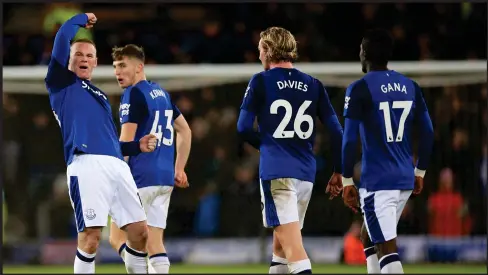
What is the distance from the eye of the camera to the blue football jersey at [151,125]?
26.4 feet

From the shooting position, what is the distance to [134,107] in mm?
8016

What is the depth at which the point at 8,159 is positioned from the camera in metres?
15.1

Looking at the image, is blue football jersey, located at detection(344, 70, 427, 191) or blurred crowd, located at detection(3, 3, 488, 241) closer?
blue football jersey, located at detection(344, 70, 427, 191)

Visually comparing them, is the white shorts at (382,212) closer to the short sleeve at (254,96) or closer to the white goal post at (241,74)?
the short sleeve at (254,96)

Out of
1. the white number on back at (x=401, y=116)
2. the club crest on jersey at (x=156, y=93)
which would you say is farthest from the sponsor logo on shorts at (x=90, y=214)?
the white number on back at (x=401, y=116)

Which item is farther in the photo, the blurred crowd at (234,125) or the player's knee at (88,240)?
the blurred crowd at (234,125)

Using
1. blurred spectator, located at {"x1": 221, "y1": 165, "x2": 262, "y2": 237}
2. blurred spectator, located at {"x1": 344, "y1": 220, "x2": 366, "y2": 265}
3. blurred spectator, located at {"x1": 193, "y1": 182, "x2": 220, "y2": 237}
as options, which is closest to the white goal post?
blurred spectator, located at {"x1": 221, "y1": 165, "x2": 262, "y2": 237}

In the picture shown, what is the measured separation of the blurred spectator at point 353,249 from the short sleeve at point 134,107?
249 inches

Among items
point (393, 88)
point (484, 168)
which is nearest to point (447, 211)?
point (484, 168)

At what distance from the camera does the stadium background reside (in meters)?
14.1

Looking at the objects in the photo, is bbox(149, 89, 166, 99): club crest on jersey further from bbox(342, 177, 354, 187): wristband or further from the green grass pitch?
the green grass pitch

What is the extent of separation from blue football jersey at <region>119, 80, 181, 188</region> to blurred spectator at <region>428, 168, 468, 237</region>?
669cm

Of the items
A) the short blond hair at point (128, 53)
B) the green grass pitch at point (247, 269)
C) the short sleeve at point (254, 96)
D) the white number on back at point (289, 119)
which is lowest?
the green grass pitch at point (247, 269)

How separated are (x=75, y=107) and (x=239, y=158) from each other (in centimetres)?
784
